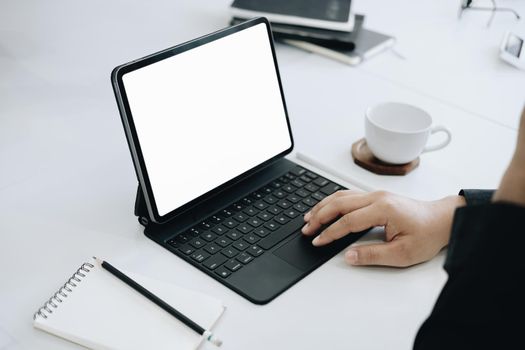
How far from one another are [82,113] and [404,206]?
67 centimetres

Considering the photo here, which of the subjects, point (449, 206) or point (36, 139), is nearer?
point (449, 206)

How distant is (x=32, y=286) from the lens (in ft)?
2.95

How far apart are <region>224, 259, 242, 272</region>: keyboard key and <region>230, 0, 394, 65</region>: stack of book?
0.75 meters

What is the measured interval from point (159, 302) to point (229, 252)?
0.14 m

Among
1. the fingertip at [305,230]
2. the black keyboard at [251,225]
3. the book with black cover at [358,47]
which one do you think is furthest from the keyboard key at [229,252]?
the book with black cover at [358,47]

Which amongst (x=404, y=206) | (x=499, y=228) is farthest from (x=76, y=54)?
(x=499, y=228)

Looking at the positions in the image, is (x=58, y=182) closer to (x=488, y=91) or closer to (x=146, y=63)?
(x=146, y=63)

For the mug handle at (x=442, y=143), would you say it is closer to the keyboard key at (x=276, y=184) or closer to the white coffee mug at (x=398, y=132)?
the white coffee mug at (x=398, y=132)

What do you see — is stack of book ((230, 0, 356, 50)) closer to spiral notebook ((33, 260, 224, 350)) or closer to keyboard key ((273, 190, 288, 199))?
keyboard key ((273, 190, 288, 199))

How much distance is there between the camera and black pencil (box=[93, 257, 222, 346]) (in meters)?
0.81

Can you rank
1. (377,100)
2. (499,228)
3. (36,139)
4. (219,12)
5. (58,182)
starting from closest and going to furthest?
(499,228) → (58,182) → (36,139) → (377,100) → (219,12)

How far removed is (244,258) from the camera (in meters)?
0.94

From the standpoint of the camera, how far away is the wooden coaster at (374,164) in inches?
46.0

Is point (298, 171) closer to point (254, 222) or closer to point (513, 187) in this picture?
point (254, 222)
